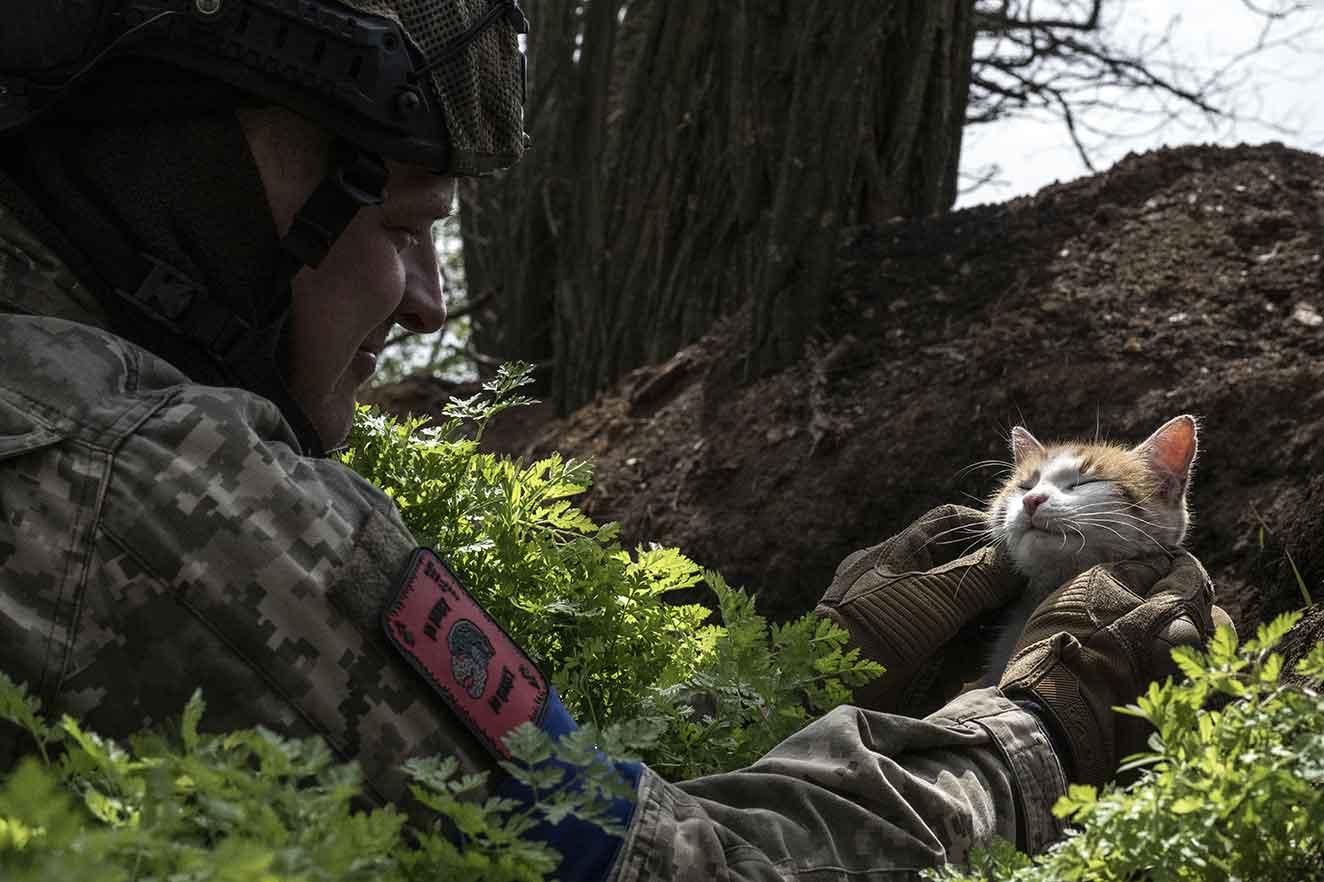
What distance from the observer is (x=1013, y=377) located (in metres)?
5.10

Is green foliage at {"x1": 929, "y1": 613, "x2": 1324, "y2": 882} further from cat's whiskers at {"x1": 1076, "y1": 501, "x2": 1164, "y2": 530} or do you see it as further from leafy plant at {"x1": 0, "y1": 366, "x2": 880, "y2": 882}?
cat's whiskers at {"x1": 1076, "y1": 501, "x2": 1164, "y2": 530}

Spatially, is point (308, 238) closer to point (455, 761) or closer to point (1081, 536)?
point (455, 761)

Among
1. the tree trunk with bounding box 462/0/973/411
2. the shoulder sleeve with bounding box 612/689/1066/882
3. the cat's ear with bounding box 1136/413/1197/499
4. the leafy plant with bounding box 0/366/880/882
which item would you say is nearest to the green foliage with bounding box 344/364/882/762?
the leafy plant with bounding box 0/366/880/882

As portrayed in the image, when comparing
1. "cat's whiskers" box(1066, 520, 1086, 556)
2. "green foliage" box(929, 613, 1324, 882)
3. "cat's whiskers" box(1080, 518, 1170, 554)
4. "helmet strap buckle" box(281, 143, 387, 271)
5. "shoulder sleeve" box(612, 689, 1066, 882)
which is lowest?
"shoulder sleeve" box(612, 689, 1066, 882)

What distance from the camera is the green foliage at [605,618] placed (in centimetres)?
250

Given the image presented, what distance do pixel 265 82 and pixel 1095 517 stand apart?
8.32 ft

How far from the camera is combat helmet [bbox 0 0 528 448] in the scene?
2.13 m

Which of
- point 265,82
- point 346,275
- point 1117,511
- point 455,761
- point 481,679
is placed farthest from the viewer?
point 1117,511

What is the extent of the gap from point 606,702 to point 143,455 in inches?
46.3

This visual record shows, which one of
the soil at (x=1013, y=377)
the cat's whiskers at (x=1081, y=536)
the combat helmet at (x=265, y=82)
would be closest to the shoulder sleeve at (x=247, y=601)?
the combat helmet at (x=265, y=82)

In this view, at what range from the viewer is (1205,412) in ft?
15.0

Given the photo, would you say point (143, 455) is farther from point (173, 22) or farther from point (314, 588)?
point (173, 22)

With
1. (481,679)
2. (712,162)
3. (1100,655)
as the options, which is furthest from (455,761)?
(712,162)

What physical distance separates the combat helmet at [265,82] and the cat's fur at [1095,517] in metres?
2.04
